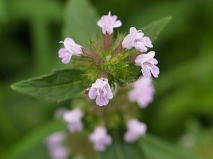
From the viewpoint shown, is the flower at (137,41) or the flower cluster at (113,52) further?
the flower at (137,41)

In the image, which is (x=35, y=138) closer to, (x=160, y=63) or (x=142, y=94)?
(x=142, y=94)

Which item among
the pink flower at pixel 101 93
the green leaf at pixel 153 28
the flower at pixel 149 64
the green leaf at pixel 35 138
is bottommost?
the pink flower at pixel 101 93

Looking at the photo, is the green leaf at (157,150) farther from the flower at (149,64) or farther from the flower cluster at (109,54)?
the flower at (149,64)

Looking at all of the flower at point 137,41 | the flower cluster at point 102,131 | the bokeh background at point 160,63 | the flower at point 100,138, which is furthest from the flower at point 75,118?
the bokeh background at point 160,63

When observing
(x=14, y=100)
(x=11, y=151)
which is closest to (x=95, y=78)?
(x=11, y=151)

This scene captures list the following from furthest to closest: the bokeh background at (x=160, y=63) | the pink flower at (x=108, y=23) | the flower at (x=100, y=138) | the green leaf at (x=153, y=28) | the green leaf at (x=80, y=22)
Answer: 1. the bokeh background at (x=160, y=63)
2. the green leaf at (x=80, y=22)
3. the flower at (x=100, y=138)
4. the green leaf at (x=153, y=28)
5. the pink flower at (x=108, y=23)

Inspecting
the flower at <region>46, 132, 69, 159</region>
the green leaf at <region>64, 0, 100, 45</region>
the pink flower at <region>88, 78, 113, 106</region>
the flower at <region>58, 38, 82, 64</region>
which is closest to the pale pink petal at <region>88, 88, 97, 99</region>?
the pink flower at <region>88, 78, 113, 106</region>
